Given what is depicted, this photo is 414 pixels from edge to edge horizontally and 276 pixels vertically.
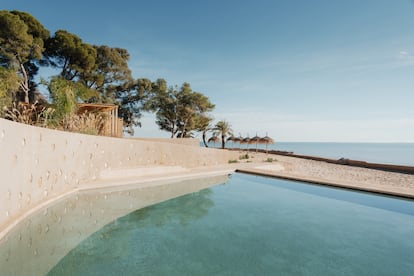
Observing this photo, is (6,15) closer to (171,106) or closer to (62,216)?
(171,106)

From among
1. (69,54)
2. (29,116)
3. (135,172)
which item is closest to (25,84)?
(69,54)

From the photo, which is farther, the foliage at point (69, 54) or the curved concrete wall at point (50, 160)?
the foliage at point (69, 54)

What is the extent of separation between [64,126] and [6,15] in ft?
35.6

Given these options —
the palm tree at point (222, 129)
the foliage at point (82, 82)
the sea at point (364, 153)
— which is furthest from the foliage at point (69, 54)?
the sea at point (364, 153)

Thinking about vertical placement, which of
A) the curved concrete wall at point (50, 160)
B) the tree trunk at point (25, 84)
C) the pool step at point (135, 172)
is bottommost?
the pool step at point (135, 172)

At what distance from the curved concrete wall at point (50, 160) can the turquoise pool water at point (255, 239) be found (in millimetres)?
1430

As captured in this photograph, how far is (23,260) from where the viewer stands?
240 centimetres

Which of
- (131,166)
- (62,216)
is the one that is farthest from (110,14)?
(62,216)

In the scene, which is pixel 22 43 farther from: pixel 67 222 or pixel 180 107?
pixel 67 222

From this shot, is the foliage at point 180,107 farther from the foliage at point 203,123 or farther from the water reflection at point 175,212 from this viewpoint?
the water reflection at point 175,212

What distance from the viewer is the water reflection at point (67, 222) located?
2.41 m

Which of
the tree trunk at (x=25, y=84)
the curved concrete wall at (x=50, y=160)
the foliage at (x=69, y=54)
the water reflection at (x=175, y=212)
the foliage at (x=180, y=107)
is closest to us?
the curved concrete wall at (x=50, y=160)

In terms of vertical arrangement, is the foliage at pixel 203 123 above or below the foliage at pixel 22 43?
below

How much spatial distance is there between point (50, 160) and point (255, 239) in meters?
4.28
